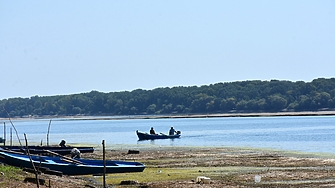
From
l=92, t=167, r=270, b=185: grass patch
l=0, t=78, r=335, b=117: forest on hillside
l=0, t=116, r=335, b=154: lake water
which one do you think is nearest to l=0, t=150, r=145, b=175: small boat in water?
l=92, t=167, r=270, b=185: grass patch

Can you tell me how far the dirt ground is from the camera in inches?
906

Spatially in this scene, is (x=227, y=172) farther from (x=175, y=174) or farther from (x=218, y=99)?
(x=218, y=99)

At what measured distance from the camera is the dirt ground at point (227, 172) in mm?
23016

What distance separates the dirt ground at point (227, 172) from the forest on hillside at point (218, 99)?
9756 cm

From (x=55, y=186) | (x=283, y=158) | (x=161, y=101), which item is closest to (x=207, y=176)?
(x=55, y=186)

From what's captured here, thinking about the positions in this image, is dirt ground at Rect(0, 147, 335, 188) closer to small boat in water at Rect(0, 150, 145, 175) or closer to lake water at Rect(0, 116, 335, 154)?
small boat in water at Rect(0, 150, 145, 175)

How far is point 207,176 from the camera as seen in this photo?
25.5 meters

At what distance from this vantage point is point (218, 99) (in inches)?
5999

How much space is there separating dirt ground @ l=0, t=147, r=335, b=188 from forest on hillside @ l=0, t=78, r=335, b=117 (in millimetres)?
97563

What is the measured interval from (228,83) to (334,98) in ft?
151

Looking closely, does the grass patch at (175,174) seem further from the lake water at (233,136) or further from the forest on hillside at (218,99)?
the forest on hillside at (218,99)

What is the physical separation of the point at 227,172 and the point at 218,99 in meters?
126

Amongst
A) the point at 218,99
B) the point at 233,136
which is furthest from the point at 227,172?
the point at 218,99

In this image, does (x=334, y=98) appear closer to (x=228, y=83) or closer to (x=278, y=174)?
(x=228, y=83)
